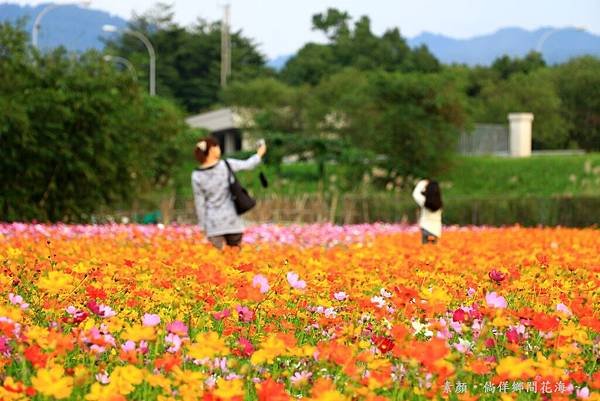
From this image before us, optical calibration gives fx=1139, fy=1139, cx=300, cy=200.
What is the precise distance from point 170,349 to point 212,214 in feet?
22.6

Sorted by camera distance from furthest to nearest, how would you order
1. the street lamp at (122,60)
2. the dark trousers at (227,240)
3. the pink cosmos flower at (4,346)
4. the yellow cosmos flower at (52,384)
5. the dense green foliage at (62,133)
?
the street lamp at (122,60) < the dense green foliage at (62,133) < the dark trousers at (227,240) < the pink cosmos flower at (4,346) < the yellow cosmos flower at (52,384)

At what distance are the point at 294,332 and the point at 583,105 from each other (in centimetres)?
5410

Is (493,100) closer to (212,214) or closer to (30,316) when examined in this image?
(212,214)

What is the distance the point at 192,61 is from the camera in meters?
81.8

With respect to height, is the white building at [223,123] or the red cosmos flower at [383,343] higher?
the red cosmos flower at [383,343]

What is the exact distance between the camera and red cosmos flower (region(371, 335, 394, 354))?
414 centimetres

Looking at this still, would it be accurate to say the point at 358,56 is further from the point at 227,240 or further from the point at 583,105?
the point at 227,240

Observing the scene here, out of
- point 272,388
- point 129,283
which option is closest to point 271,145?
point 129,283

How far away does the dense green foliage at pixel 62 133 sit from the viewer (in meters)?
19.1

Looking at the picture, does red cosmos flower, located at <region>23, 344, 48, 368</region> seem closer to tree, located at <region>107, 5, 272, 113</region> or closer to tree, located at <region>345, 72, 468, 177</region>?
tree, located at <region>345, 72, 468, 177</region>

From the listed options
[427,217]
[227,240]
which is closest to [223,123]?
[427,217]

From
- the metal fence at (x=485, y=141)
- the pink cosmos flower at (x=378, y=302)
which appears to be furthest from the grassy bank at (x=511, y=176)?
the pink cosmos flower at (x=378, y=302)

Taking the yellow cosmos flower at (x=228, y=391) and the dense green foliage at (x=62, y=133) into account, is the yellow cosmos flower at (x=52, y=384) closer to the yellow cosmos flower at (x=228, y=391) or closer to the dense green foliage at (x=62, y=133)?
the yellow cosmos flower at (x=228, y=391)

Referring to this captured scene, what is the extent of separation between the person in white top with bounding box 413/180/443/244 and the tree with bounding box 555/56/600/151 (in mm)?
43238
